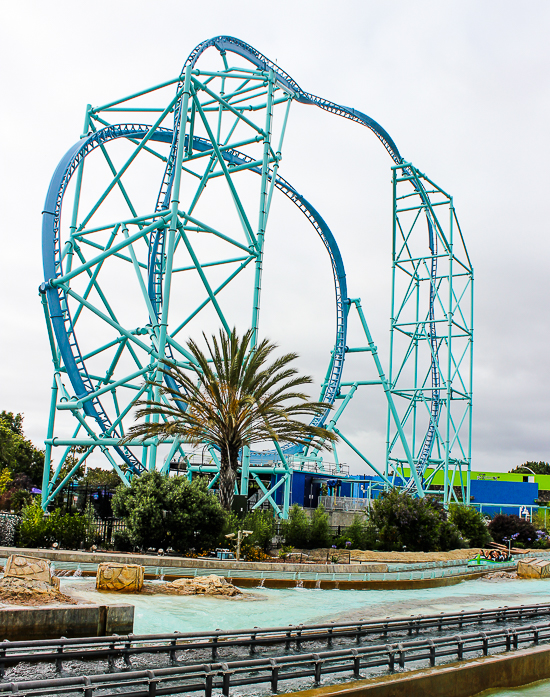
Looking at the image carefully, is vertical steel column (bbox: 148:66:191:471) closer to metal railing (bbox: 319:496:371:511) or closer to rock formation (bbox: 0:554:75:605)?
rock formation (bbox: 0:554:75:605)

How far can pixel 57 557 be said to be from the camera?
1180 cm

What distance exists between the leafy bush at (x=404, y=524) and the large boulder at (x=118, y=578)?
1021cm

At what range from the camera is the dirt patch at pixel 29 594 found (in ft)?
24.5

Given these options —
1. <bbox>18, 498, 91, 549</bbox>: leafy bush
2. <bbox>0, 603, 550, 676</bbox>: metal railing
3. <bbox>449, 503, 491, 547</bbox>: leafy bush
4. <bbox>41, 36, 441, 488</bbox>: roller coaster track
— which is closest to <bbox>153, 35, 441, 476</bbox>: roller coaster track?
<bbox>41, 36, 441, 488</bbox>: roller coaster track

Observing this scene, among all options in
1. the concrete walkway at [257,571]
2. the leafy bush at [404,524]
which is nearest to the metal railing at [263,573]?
the concrete walkway at [257,571]

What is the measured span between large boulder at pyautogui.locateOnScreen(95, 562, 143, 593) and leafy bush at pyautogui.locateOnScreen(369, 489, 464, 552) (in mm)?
10213

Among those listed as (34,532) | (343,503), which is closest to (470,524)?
(343,503)

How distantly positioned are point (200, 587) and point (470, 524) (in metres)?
16.6

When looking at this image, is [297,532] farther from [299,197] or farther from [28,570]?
[299,197]

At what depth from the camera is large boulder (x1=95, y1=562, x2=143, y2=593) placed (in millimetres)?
9539

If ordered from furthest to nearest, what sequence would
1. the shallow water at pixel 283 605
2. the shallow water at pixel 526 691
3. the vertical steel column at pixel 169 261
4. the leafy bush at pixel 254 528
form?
the vertical steel column at pixel 169 261 → the leafy bush at pixel 254 528 → the shallow water at pixel 283 605 → the shallow water at pixel 526 691

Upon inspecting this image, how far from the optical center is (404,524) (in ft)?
62.5

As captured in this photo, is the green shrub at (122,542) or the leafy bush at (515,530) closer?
the green shrub at (122,542)

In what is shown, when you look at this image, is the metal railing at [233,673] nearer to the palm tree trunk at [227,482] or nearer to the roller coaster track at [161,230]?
the palm tree trunk at [227,482]
